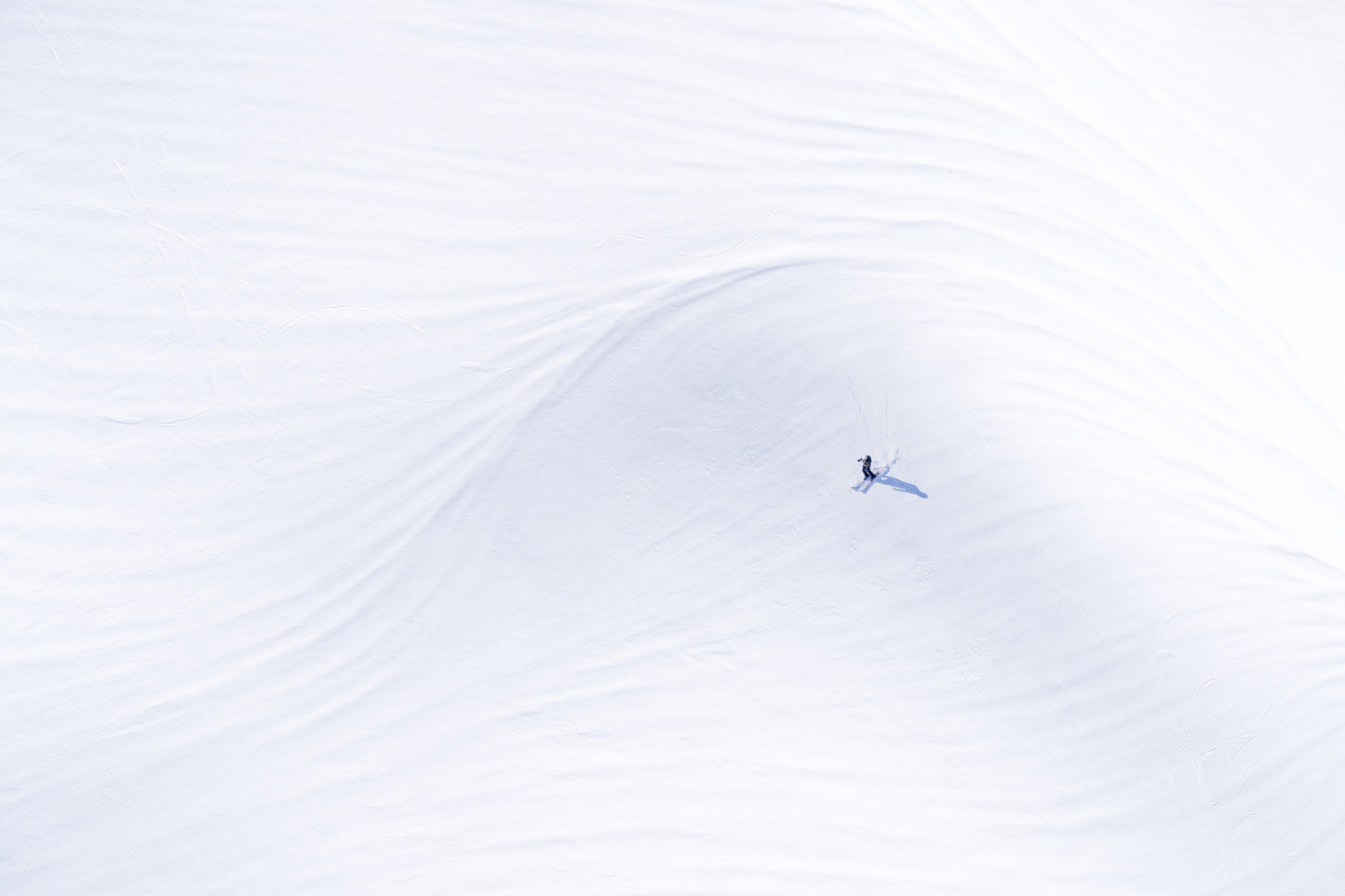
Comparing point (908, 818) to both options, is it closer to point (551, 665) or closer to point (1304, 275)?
point (551, 665)

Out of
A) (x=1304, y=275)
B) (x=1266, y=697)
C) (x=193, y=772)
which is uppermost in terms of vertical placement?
(x=1304, y=275)

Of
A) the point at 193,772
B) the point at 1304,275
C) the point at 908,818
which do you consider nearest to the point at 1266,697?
the point at 908,818

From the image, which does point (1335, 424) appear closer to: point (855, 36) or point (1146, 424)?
point (1146, 424)

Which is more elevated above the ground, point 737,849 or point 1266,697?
point 1266,697

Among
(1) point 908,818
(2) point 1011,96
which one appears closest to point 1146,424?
(2) point 1011,96

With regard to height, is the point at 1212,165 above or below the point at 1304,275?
above

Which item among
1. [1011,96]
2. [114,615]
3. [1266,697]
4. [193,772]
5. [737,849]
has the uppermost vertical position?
[1011,96]
